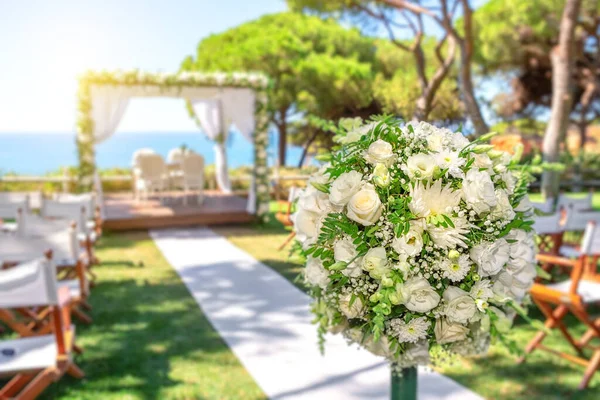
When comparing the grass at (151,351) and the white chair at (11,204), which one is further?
the white chair at (11,204)

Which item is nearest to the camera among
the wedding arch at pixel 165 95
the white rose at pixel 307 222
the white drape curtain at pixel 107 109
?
the white rose at pixel 307 222

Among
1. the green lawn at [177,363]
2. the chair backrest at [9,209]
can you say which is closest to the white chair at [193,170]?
the chair backrest at [9,209]

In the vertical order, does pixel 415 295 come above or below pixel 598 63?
below

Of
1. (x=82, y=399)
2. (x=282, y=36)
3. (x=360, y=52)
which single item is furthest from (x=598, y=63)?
(x=82, y=399)

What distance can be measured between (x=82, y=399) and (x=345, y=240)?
99.7 inches

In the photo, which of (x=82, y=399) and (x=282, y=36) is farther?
(x=282, y=36)

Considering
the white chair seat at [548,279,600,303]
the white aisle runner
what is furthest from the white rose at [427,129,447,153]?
the white chair seat at [548,279,600,303]

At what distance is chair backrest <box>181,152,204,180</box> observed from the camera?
10367mm

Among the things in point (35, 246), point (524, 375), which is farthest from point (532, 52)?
point (35, 246)

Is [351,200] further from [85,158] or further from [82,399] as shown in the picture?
[85,158]

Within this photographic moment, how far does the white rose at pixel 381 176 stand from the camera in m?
1.24

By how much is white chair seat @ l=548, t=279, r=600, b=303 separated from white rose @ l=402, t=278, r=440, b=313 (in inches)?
108

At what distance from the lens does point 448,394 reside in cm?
303

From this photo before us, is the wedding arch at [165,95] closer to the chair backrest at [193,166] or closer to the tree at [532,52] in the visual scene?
the chair backrest at [193,166]
